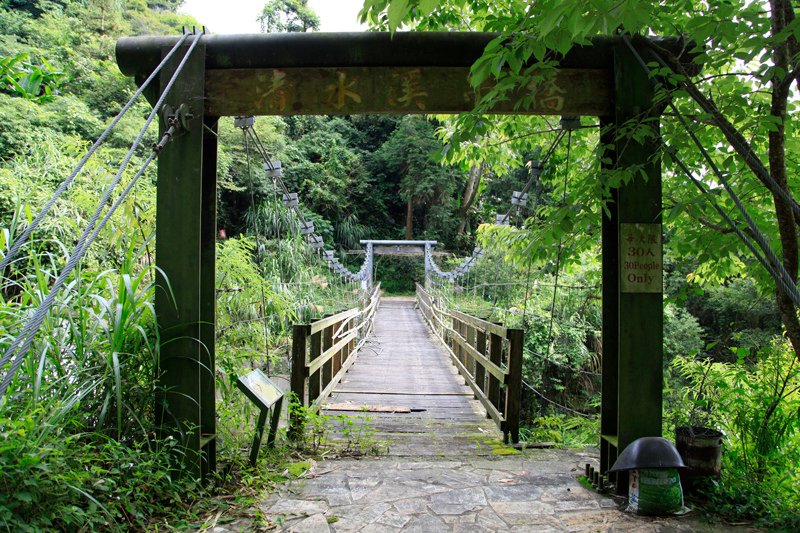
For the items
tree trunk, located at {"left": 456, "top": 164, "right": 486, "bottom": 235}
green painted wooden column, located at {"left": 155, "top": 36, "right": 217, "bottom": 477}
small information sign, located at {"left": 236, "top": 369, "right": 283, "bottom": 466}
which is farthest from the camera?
tree trunk, located at {"left": 456, "top": 164, "right": 486, "bottom": 235}

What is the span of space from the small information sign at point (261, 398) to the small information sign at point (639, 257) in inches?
66.0

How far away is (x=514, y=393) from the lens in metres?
3.40

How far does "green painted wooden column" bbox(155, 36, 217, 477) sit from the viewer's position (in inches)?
84.7

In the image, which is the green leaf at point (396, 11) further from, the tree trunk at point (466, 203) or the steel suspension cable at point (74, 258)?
the tree trunk at point (466, 203)

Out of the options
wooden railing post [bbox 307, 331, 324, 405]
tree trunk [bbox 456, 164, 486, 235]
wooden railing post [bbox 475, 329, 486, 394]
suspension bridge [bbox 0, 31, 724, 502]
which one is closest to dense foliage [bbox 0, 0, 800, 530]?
suspension bridge [bbox 0, 31, 724, 502]

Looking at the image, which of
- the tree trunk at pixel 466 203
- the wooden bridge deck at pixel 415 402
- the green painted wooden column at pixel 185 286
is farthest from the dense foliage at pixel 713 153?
the tree trunk at pixel 466 203

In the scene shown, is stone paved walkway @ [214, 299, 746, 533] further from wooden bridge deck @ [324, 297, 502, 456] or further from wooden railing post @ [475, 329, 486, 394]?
wooden railing post @ [475, 329, 486, 394]

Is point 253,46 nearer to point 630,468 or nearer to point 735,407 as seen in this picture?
point 630,468

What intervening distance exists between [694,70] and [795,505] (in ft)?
5.82

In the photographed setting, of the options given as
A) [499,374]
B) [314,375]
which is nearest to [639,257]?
[499,374]

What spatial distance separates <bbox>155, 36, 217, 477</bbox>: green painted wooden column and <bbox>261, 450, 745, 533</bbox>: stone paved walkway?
1.51 ft

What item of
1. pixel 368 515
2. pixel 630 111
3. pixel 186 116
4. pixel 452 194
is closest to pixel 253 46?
pixel 186 116

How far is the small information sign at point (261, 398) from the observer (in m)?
2.36

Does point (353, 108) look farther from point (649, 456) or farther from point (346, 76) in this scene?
point (649, 456)
